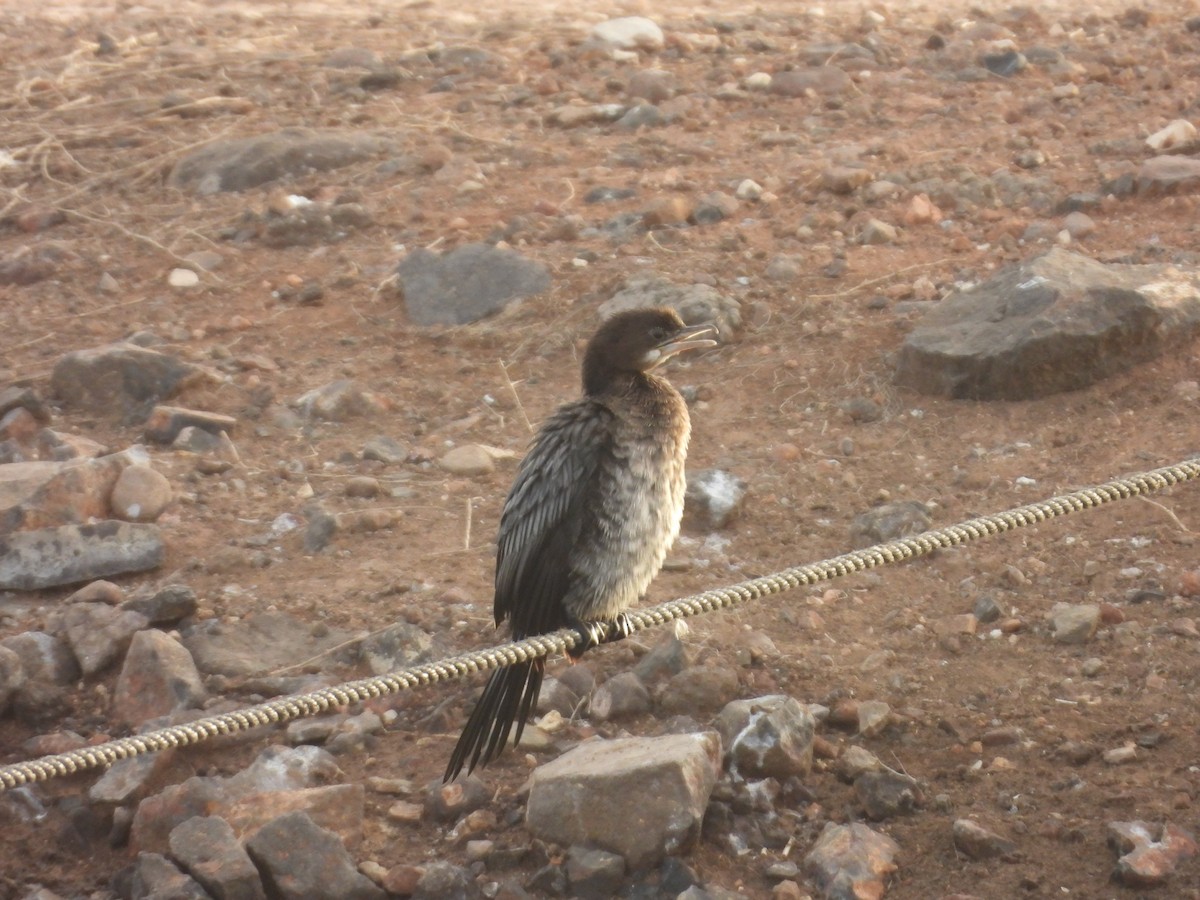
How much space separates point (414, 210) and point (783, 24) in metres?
3.66

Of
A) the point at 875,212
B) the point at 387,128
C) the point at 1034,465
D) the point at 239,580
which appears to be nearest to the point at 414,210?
the point at 387,128

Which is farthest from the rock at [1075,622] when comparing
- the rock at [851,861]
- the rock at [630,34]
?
the rock at [630,34]

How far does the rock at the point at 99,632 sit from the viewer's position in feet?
15.9

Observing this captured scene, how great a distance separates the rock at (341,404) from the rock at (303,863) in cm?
280

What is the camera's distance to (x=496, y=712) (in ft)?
13.3

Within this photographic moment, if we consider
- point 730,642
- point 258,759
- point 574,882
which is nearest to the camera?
point 574,882

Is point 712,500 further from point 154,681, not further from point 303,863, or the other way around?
point 303,863

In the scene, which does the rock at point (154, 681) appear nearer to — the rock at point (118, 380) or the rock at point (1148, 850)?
the rock at point (118, 380)

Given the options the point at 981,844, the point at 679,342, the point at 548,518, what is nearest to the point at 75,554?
the point at 548,518

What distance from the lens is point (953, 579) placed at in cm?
515

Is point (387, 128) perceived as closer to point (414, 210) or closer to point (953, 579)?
point (414, 210)

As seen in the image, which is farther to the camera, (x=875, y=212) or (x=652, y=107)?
(x=652, y=107)

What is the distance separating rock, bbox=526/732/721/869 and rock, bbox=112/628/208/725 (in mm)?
1280

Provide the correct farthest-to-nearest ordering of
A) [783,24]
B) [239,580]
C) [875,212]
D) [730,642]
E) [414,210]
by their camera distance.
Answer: [783,24]
[414,210]
[875,212]
[239,580]
[730,642]
